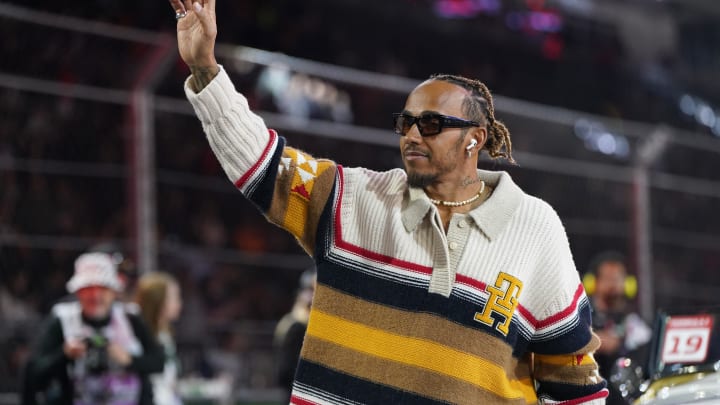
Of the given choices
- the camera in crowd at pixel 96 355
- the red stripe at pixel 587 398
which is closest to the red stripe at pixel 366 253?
the red stripe at pixel 587 398

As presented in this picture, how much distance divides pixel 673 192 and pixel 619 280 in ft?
11.7

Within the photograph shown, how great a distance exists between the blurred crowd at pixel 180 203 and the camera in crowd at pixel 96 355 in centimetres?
95

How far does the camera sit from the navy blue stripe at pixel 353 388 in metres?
3.05

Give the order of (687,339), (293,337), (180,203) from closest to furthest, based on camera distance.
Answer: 1. (687,339)
2. (293,337)
3. (180,203)

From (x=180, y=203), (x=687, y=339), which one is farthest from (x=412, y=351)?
(x=180, y=203)

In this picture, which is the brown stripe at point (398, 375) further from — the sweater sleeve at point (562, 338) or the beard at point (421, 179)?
the beard at point (421, 179)

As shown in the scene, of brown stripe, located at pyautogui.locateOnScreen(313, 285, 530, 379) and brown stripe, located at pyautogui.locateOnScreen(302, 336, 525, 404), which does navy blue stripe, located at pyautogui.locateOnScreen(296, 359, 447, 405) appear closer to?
brown stripe, located at pyautogui.locateOnScreen(302, 336, 525, 404)

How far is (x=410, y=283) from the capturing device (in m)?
3.12

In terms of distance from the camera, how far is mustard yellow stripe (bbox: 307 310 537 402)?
120 inches

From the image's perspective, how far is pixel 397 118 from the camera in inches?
129

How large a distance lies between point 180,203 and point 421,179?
5.07 metres

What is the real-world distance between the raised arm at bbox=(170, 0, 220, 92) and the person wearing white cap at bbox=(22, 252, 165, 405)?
10.1ft

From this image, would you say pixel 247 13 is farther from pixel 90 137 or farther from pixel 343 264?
pixel 343 264

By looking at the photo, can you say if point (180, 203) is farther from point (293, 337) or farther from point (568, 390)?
point (568, 390)
